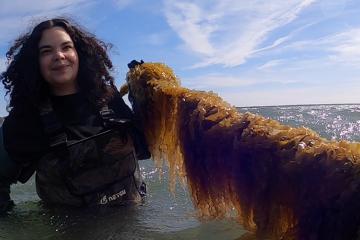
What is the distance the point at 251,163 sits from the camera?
3.15m

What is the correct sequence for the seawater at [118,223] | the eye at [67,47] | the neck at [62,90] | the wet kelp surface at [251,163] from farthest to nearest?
the neck at [62,90], the eye at [67,47], the seawater at [118,223], the wet kelp surface at [251,163]

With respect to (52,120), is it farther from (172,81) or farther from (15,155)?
(172,81)

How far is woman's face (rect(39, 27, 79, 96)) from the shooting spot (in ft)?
15.3

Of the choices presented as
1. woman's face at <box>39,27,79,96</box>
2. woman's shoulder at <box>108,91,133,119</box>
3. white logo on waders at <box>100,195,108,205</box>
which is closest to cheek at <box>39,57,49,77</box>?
woman's face at <box>39,27,79,96</box>

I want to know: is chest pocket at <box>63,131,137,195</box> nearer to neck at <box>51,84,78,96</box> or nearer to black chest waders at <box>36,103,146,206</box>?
black chest waders at <box>36,103,146,206</box>

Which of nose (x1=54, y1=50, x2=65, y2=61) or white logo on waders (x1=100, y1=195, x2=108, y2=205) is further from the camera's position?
white logo on waders (x1=100, y1=195, x2=108, y2=205)

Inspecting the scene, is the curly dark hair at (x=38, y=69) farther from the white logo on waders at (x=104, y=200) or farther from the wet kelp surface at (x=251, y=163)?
the white logo on waders at (x=104, y=200)

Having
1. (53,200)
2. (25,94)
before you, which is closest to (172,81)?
(25,94)

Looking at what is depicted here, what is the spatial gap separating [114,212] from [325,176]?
2.80m

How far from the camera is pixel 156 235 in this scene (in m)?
4.43

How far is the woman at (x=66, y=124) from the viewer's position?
180 inches

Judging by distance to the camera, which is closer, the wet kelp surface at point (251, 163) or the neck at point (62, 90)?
the wet kelp surface at point (251, 163)

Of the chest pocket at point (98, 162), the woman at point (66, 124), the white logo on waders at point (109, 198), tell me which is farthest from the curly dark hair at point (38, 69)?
the white logo on waders at point (109, 198)

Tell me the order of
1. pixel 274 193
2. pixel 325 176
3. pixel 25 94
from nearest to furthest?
pixel 325 176
pixel 274 193
pixel 25 94
